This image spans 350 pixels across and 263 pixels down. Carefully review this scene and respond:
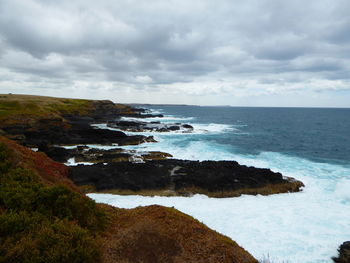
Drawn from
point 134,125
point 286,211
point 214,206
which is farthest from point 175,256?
point 134,125

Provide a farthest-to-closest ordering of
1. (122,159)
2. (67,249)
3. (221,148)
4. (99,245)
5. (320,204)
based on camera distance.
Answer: (221,148) → (122,159) → (320,204) → (99,245) → (67,249)

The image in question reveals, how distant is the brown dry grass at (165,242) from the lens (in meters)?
7.57

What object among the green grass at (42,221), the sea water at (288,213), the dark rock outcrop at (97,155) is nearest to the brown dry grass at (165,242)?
the green grass at (42,221)

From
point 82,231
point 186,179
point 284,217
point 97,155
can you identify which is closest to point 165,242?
point 82,231

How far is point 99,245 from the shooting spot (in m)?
7.19

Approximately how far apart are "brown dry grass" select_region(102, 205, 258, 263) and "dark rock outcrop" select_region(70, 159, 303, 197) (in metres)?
12.3

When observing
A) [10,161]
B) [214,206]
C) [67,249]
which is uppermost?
[10,161]

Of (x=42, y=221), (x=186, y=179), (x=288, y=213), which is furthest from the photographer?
(x=186, y=179)

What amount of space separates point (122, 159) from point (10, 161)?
21651mm

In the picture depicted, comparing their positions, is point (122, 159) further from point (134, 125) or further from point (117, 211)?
point (134, 125)

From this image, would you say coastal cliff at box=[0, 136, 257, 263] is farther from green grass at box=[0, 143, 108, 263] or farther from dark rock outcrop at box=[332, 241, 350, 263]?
dark rock outcrop at box=[332, 241, 350, 263]

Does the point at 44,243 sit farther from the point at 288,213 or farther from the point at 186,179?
the point at 186,179

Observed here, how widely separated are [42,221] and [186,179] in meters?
17.6

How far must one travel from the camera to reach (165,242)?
27.5ft
